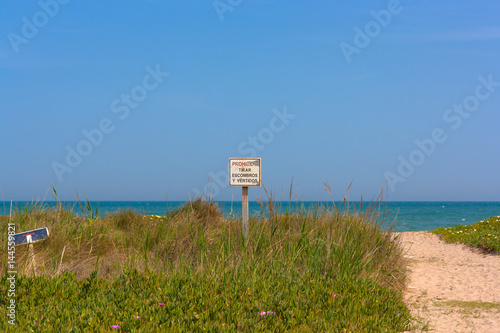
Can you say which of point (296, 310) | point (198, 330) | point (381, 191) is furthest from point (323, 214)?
point (198, 330)

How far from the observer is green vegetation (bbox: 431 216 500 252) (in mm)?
12336

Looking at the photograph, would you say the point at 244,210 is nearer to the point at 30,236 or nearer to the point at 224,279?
the point at 224,279

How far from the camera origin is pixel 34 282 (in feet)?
16.9

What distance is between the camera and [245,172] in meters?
8.03

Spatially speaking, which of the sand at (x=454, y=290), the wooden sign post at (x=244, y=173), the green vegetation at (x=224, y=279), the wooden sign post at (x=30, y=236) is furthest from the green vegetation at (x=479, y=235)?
the wooden sign post at (x=30, y=236)

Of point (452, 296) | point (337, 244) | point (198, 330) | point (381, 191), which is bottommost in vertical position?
point (452, 296)

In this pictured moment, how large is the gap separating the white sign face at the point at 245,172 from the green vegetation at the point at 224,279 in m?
0.79

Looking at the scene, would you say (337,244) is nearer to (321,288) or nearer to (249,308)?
(321,288)

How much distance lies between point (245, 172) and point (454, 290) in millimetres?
4596

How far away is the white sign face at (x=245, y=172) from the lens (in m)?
8.02

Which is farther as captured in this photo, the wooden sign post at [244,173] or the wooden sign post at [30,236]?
the wooden sign post at [244,173]

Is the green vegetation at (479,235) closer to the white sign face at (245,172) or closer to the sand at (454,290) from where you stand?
the sand at (454,290)

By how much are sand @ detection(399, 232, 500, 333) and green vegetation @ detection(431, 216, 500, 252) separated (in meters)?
0.32

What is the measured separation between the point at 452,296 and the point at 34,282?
6780 mm
